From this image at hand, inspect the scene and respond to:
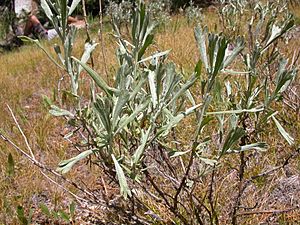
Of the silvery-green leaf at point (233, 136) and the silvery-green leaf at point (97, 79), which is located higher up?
the silvery-green leaf at point (97, 79)

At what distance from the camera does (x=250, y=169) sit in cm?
175

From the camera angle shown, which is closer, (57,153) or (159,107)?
(159,107)

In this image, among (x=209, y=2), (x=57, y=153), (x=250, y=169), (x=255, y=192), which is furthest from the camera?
(x=209, y=2)

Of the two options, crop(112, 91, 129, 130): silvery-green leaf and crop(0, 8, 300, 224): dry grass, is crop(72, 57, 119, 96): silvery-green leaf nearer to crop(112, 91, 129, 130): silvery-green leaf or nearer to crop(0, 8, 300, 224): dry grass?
crop(112, 91, 129, 130): silvery-green leaf

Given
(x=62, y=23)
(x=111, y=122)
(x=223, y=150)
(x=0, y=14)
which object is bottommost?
(x=0, y=14)

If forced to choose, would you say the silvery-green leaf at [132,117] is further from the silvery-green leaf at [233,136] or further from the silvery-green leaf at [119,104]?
the silvery-green leaf at [233,136]

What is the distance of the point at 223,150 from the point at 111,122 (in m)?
0.28

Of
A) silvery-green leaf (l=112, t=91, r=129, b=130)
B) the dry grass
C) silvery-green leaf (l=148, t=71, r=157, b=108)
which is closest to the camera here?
silvery-green leaf (l=112, t=91, r=129, b=130)

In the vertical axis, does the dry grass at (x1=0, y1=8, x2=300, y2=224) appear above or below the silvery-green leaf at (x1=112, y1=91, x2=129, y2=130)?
below

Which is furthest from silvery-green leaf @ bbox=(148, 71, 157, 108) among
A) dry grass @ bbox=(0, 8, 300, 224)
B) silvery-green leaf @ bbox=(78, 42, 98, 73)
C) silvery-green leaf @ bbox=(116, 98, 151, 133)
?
dry grass @ bbox=(0, 8, 300, 224)

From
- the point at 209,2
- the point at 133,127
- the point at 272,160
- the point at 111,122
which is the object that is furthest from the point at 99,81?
the point at 209,2

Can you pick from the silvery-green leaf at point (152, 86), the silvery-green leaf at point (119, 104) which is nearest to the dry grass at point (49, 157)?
A: the silvery-green leaf at point (152, 86)

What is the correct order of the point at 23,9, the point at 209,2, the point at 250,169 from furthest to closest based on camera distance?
the point at 23,9, the point at 209,2, the point at 250,169

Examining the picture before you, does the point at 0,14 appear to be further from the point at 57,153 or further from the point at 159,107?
the point at 159,107
